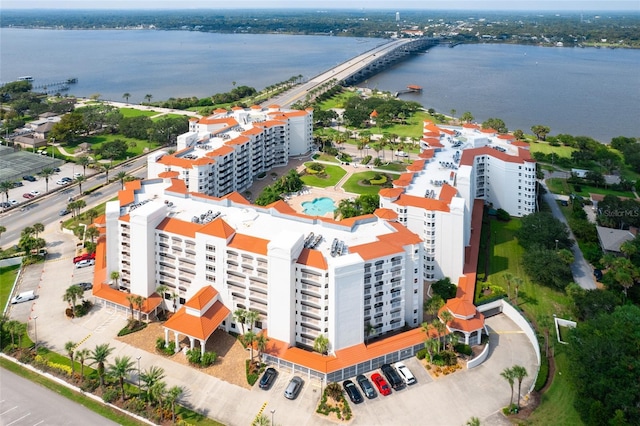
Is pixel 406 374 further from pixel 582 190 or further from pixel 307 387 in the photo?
pixel 582 190

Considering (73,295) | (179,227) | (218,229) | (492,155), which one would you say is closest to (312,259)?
(218,229)

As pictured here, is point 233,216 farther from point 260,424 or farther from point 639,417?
point 639,417

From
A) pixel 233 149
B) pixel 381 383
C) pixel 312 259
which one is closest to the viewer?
pixel 381 383

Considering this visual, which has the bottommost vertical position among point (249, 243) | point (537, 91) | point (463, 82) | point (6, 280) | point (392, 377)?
point (392, 377)

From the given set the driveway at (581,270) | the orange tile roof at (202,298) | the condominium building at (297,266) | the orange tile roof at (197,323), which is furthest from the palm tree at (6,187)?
the driveway at (581,270)

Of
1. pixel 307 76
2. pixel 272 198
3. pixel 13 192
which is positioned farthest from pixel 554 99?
pixel 13 192

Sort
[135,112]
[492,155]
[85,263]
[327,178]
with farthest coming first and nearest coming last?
[135,112]
[327,178]
[492,155]
[85,263]

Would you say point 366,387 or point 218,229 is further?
point 218,229

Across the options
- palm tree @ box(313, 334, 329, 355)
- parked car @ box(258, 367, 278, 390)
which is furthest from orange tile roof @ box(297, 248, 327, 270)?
parked car @ box(258, 367, 278, 390)

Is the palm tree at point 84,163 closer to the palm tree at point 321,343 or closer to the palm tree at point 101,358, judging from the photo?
the palm tree at point 101,358

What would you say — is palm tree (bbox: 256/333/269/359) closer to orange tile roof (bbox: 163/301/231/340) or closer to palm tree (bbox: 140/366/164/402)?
orange tile roof (bbox: 163/301/231/340)
